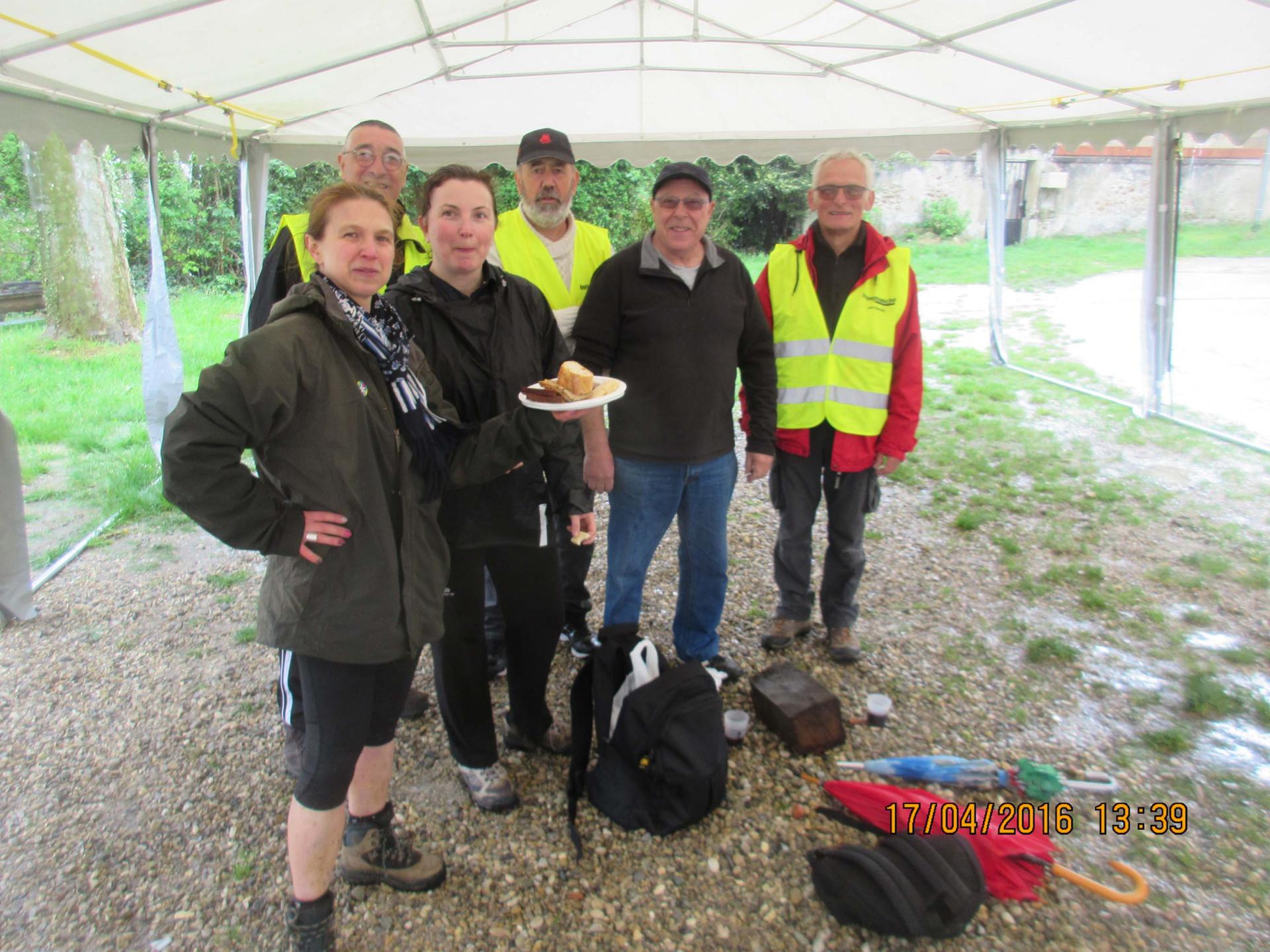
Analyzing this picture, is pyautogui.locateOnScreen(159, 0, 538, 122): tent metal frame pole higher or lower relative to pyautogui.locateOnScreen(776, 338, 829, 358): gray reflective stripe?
higher

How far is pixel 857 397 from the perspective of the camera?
3.01 metres

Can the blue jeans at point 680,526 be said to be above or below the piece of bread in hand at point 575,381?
below

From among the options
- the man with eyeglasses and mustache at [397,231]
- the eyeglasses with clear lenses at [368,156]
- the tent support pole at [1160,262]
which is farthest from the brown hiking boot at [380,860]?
the tent support pole at [1160,262]

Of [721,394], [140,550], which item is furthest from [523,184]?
[140,550]

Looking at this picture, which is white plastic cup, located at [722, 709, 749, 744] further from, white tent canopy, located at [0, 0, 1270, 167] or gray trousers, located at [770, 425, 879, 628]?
white tent canopy, located at [0, 0, 1270, 167]

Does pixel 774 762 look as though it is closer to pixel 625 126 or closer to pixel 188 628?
pixel 188 628

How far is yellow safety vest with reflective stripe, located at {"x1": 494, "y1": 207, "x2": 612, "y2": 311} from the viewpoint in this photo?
2.69m

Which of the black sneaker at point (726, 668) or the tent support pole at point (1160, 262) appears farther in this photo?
the tent support pole at point (1160, 262)

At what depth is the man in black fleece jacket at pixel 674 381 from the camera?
2.58 m

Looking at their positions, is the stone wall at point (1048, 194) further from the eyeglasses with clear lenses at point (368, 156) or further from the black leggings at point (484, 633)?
the black leggings at point (484, 633)

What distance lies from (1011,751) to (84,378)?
10796 mm

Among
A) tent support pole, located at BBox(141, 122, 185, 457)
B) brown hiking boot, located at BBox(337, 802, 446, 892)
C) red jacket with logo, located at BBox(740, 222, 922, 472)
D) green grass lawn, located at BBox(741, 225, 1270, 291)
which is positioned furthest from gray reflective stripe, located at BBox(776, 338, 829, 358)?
green grass lawn, located at BBox(741, 225, 1270, 291)

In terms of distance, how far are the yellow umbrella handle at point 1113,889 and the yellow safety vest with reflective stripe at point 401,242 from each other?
2.72m

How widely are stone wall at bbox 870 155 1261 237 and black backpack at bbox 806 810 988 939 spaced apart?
697 inches
